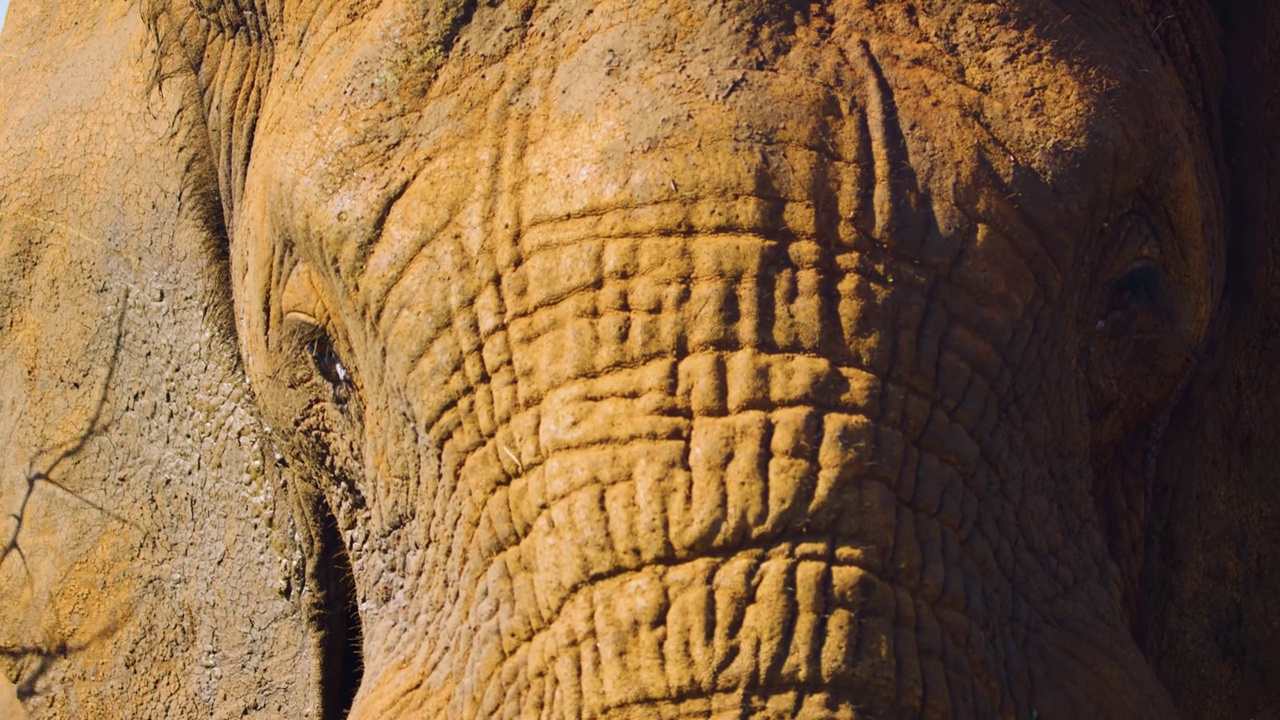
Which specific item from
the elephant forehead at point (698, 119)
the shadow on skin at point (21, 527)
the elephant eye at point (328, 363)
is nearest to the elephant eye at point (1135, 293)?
the elephant forehead at point (698, 119)

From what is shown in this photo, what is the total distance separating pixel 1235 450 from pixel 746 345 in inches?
37.7

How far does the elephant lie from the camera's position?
5.51 ft

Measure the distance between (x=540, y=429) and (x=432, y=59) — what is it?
0.48 m

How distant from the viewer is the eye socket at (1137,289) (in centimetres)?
208

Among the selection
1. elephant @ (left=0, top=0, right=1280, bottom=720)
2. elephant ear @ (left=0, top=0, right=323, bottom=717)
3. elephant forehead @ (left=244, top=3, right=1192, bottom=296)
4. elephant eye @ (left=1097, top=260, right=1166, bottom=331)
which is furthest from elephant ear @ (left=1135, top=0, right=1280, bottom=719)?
elephant ear @ (left=0, top=0, right=323, bottom=717)

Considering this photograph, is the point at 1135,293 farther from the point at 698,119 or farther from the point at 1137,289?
the point at 698,119

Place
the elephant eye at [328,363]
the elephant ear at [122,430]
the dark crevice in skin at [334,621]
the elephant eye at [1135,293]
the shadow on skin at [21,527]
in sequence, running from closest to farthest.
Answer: the elephant eye at [1135,293], the elephant eye at [328,363], the dark crevice in skin at [334,621], the elephant ear at [122,430], the shadow on skin at [21,527]

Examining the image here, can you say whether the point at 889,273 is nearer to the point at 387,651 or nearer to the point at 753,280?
the point at 753,280

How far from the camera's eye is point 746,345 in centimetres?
172

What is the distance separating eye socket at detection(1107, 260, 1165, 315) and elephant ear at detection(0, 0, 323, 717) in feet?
3.78

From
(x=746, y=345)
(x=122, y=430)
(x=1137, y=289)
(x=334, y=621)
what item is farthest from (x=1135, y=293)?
(x=122, y=430)

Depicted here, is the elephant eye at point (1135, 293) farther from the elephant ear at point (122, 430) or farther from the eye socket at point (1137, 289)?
the elephant ear at point (122, 430)

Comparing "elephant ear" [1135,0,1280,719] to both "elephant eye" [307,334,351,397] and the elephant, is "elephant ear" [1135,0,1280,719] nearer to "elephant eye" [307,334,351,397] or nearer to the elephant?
the elephant

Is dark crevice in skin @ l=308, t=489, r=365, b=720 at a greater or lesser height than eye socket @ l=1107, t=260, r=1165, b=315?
lesser
